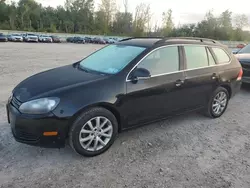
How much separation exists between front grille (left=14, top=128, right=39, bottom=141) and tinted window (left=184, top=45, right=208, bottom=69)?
2693mm

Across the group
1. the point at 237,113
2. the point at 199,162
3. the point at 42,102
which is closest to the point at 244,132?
the point at 237,113

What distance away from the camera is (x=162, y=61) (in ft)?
11.6

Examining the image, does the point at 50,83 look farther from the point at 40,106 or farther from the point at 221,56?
the point at 221,56

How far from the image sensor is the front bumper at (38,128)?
260 cm

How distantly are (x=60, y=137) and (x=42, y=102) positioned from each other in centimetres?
49

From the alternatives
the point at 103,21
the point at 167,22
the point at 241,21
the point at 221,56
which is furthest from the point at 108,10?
the point at 221,56

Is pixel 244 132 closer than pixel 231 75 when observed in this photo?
Yes

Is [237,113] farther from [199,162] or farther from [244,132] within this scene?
[199,162]

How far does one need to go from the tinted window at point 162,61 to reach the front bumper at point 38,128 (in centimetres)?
145

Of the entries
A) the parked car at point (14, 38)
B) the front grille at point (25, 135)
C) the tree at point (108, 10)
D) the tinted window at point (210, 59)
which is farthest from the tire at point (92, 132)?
the tree at point (108, 10)

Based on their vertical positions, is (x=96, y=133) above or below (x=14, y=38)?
below

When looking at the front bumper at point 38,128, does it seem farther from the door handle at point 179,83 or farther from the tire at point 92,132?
the door handle at point 179,83

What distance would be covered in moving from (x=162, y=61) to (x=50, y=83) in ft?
5.84

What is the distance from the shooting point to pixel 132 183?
2.49 m
